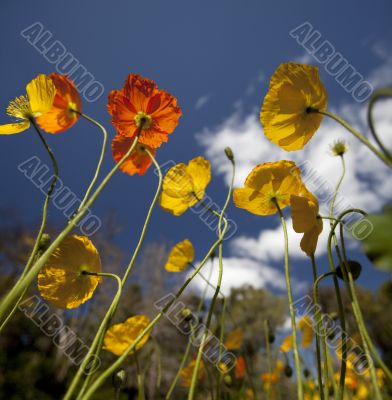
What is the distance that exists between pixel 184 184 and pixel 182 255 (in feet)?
1.34

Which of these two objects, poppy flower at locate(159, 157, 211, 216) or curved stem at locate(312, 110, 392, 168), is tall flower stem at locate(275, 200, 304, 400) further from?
poppy flower at locate(159, 157, 211, 216)

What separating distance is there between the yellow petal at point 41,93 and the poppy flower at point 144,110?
162 mm

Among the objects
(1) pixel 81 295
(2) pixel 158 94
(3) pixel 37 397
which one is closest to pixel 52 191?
(1) pixel 81 295

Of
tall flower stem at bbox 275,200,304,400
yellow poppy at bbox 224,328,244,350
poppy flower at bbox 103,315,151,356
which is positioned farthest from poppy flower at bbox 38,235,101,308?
yellow poppy at bbox 224,328,244,350

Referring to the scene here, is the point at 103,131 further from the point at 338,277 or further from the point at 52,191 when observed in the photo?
the point at 338,277

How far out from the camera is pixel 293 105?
0.76m

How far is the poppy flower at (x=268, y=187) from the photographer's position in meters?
0.93

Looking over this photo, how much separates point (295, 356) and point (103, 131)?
0.60 metres

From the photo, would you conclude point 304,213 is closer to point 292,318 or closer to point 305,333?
point 292,318

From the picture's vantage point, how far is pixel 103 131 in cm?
72

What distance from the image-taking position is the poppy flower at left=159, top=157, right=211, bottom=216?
4.12ft

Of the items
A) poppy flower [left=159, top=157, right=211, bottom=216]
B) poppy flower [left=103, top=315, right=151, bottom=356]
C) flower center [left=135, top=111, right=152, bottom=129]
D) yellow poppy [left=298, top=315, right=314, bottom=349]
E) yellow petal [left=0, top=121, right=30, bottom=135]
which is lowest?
poppy flower [left=103, top=315, right=151, bottom=356]

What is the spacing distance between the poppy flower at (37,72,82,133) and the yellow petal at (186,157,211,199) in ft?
1.66

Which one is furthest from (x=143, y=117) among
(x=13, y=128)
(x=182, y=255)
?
(x=182, y=255)
